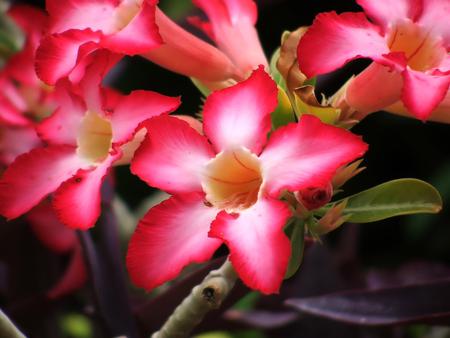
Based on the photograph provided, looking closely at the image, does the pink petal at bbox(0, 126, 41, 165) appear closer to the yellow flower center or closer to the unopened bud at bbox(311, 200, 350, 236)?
the yellow flower center

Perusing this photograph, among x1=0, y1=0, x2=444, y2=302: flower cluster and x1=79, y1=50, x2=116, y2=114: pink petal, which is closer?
x1=0, y1=0, x2=444, y2=302: flower cluster

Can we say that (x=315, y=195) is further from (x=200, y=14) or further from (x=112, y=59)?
(x=200, y=14)

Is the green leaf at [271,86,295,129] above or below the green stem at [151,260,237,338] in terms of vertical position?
above

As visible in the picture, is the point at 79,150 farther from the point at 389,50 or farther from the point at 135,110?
the point at 389,50

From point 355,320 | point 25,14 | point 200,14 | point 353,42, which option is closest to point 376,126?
point 200,14

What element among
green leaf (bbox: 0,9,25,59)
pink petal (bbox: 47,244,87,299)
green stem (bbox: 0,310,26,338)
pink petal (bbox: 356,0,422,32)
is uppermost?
pink petal (bbox: 356,0,422,32)

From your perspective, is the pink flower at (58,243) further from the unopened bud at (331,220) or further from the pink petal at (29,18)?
the unopened bud at (331,220)

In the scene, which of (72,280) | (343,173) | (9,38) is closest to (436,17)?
(343,173)

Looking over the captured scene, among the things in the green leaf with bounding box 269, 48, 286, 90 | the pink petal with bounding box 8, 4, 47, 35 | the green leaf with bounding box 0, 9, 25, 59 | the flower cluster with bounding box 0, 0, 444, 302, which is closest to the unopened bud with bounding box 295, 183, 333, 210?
the flower cluster with bounding box 0, 0, 444, 302
